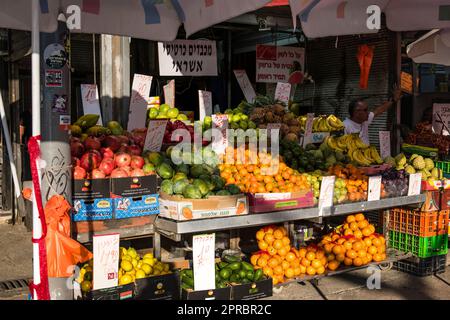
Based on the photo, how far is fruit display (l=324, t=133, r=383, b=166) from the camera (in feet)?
20.7

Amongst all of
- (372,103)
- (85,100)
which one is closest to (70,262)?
(85,100)

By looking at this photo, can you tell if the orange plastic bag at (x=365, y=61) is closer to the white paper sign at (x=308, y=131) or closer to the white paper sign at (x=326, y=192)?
the white paper sign at (x=308, y=131)

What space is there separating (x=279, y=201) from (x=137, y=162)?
4.56 ft

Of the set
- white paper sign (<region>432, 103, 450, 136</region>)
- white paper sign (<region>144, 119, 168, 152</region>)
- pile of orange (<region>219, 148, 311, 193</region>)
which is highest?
white paper sign (<region>432, 103, 450, 136</region>)

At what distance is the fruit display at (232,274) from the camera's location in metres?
4.65

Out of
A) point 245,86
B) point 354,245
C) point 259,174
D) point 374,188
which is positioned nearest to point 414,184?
point 374,188

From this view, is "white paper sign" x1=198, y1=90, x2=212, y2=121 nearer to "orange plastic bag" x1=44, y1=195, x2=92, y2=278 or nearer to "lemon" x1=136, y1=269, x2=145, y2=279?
"lemon" x1=136, y1=269, x2=145, y2=279

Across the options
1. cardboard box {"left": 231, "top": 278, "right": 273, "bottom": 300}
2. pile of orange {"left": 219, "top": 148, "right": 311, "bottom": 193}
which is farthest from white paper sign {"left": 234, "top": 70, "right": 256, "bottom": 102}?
cardboard box {"left": 231, "top": 278, "right": 273, "bottom": 300}

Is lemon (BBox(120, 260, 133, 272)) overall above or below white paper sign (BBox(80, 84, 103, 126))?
below

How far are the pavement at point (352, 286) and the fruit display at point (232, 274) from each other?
1.37 feet

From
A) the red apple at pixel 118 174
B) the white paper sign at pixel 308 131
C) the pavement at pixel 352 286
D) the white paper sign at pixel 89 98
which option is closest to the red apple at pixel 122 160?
the red apple at pixel 118 174

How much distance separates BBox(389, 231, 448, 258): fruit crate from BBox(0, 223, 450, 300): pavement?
0.29 meters
